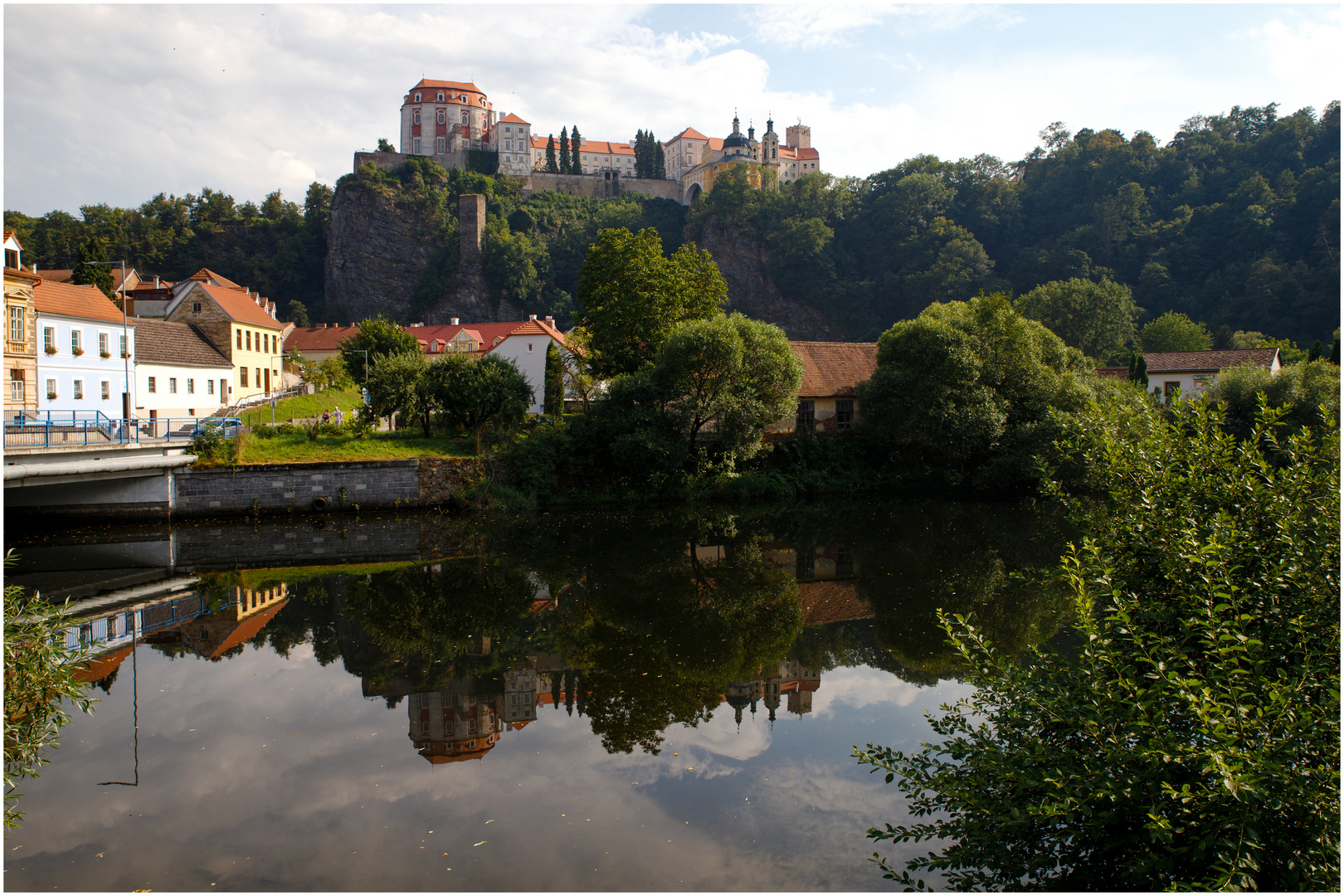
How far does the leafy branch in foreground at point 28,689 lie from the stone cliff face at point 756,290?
88.6 metres

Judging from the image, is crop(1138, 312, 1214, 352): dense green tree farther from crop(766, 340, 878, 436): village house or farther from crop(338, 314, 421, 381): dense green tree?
crop(338, 314, 421, 381): dense green tree

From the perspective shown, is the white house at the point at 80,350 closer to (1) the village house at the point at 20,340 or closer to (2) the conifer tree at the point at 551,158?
(1) the village house at the point at 20,340

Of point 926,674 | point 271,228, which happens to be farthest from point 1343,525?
point 271,228

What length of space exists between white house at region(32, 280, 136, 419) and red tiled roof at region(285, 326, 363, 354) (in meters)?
36.1

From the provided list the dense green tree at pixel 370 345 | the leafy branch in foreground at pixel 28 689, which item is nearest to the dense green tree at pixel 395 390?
the dense green tree at pixel 370 345

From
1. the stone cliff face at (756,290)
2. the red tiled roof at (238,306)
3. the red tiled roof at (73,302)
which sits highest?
the stone cliff face at (756,290)

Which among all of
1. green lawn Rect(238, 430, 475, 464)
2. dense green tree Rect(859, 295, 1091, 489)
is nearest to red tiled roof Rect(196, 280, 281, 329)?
green lawn Rect(238, 430, 475, 464)

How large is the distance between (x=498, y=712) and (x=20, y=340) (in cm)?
2929

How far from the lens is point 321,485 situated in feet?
90.4

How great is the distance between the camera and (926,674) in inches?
477

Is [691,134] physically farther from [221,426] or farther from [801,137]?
[221,426]

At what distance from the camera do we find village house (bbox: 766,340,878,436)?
119ft

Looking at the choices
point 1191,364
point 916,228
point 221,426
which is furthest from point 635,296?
point 916,228

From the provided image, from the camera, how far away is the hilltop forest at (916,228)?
7656 centimetres
